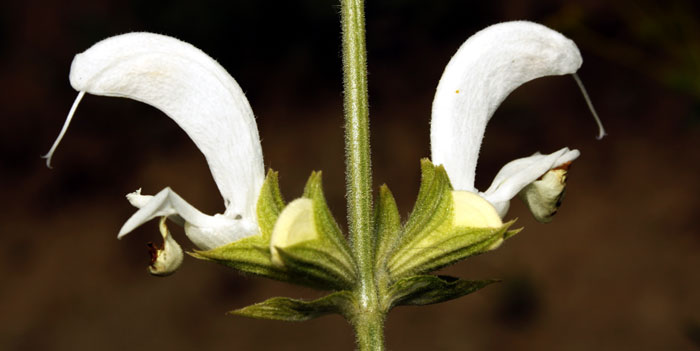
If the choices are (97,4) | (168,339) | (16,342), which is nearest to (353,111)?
(168,339)

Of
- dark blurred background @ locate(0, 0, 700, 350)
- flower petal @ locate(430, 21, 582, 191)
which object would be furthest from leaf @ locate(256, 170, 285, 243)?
dark blurred background @ locate(0, 0, 700, 350)

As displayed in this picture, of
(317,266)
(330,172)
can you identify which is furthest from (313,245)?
(330,172)

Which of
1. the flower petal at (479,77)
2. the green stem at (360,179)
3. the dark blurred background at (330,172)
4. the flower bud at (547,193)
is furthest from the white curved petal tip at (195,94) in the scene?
the dark blurred background at (330,172)

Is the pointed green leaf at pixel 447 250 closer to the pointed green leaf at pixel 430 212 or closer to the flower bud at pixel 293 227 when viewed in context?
the pointed green leaf at pixel 430 212

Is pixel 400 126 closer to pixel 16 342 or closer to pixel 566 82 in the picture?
pixel 566 82

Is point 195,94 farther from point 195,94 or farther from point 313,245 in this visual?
point 313,245
